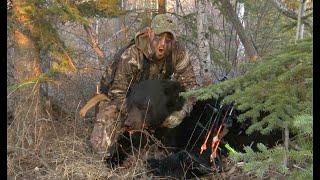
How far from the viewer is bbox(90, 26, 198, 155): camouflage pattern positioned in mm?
4836

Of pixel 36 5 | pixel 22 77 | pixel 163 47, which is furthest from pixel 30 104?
pixel 163 47

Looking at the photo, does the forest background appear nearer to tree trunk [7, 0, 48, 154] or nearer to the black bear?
tree trunk [7, 0, 48, 154]

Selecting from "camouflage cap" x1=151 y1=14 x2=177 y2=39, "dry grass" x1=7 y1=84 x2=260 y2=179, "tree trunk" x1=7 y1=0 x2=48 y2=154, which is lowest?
"dry grass" x1=7 y1=84 x2=260 y2=179

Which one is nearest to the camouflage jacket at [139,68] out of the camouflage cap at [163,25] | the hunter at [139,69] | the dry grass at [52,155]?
the hunter at [139,69]

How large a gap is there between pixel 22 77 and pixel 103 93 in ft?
3.49

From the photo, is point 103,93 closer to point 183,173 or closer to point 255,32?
point 183,173

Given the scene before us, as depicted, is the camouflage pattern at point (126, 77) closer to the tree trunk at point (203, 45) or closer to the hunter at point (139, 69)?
the hunter at point (139, 69)

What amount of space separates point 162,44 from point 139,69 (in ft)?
1.28

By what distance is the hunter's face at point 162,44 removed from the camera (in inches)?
202

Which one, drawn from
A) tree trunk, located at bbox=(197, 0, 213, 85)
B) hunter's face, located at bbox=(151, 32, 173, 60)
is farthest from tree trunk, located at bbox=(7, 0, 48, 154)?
tree trunk, located at bbox=(197, 0, 213, 85)

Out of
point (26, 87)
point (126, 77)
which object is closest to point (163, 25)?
point (126, 77)

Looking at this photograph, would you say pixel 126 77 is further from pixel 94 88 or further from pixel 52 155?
pixel 94 88

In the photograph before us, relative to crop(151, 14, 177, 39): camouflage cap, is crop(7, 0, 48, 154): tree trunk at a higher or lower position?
lower

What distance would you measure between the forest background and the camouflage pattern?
27 centimetres
